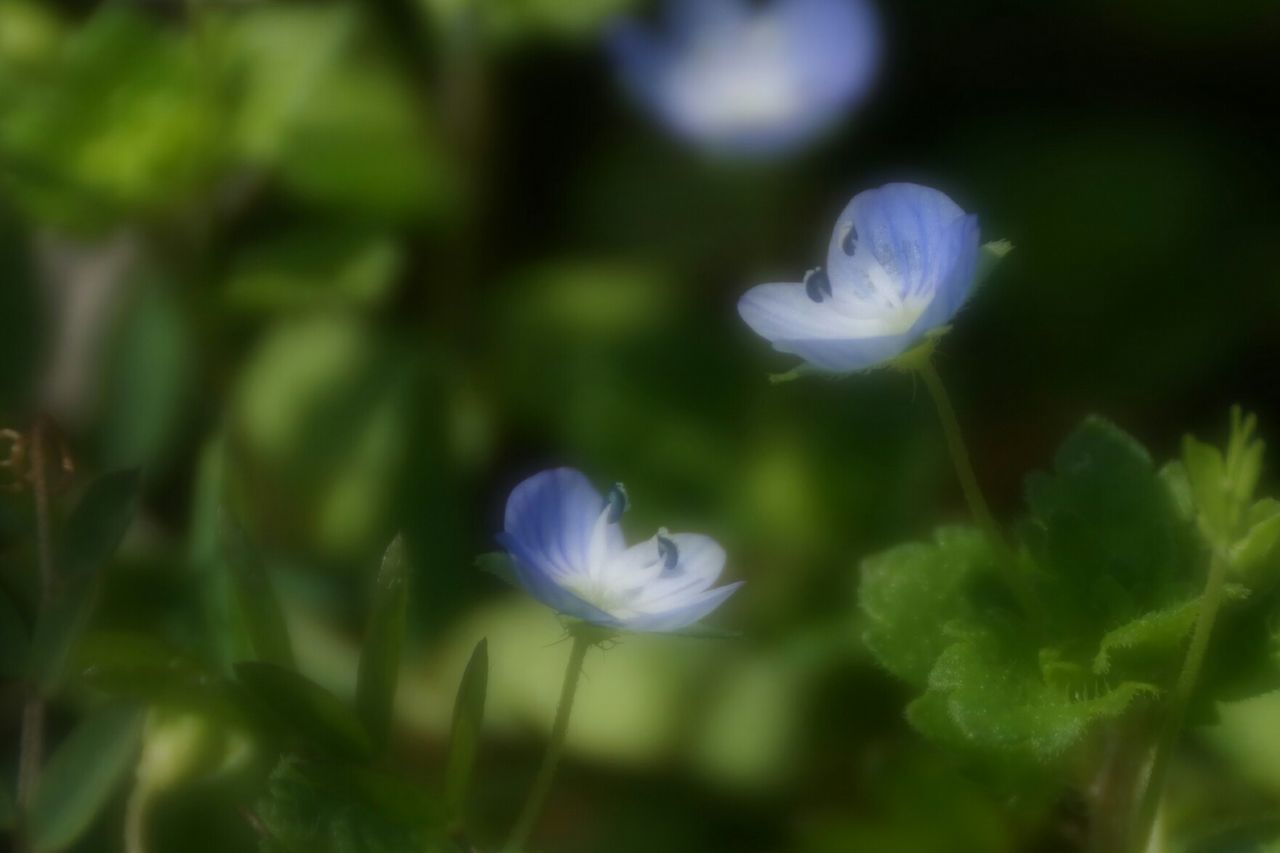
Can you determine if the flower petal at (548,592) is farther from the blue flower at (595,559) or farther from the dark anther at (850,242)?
the dark anther at (850,242)

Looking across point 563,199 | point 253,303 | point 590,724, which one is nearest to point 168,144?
point 253,303

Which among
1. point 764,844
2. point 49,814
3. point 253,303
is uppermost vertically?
point 253,303

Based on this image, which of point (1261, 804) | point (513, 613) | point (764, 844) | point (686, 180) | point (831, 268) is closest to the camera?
point (831, 268)

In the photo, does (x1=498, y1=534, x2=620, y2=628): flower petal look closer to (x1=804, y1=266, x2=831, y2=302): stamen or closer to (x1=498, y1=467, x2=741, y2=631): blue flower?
(x1=498, y1=467, x2=741, y2=631): blue flower

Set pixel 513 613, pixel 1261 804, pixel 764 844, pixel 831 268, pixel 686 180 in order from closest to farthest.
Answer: pixel 831 268 → pixel 1261 804 → pixel 764 844 → pixel 513 613 → pixel 686 180

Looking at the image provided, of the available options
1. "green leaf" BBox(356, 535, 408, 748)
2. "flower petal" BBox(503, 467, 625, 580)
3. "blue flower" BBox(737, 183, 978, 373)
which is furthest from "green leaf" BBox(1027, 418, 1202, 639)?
"green leaf" BBox(356, 535, 408, 748)

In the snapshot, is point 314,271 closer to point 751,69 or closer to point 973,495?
point 751,69

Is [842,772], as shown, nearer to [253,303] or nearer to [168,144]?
[253,303]
